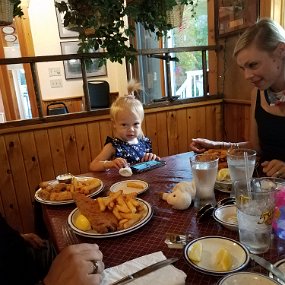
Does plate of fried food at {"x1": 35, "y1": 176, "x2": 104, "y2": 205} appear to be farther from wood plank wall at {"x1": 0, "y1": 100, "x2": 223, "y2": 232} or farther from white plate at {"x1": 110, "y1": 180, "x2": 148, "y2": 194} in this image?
wood plank wall at {"x1": 0, "y1": 100, "x2": 223, "y2": 232}

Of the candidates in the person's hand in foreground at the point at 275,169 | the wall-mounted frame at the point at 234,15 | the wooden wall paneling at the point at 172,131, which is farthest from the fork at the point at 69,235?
the wall-mounted frame at the point at 234,15

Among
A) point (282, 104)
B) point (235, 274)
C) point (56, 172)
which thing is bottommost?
point (56, 172)

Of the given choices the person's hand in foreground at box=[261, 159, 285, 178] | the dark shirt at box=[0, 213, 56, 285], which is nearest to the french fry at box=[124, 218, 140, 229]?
the dark shirt at box=[0, 213, 56, 285]

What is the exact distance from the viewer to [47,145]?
214cm

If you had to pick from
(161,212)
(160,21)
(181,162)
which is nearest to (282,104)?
(181,162)

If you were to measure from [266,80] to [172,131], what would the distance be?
121 centimetres

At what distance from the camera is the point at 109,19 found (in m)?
2.03

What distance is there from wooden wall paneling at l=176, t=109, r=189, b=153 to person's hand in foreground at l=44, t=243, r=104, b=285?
1961mm

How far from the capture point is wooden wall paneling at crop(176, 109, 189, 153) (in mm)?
2543

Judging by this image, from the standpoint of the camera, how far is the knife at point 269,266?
591mm

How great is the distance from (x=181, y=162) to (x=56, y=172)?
1171 millimetres

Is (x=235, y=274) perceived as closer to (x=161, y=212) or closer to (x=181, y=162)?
(x=161, y=212)

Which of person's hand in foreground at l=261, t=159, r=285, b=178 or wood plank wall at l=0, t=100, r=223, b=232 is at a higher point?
person's hand in foreground at l=261, t=159, r=285, b=178

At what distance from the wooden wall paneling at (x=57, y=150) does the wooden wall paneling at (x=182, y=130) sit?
3.46 feet
